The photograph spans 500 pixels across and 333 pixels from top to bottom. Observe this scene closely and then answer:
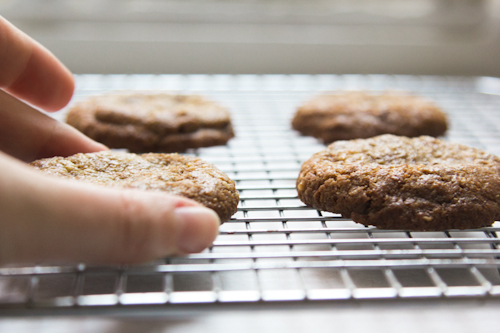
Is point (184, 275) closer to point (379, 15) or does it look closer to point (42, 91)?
point (42, 91)

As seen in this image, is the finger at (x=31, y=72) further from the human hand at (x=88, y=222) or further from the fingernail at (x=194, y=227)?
the fingernail at (x=194, y=227)

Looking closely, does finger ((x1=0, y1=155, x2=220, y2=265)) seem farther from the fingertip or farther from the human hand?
the fingertip

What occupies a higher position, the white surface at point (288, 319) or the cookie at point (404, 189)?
the cookie at point (404, 189)

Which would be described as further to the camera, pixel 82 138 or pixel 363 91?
pixel 363 91

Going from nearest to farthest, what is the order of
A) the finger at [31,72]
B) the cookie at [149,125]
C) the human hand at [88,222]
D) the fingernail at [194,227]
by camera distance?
the human hand at [88,222] → the fingernail at [194,227] → the finger at [31,72] → the cookie at [149,125]

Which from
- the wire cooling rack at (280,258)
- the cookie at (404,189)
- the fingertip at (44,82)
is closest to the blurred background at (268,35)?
the wire cooling rack at (280,258)

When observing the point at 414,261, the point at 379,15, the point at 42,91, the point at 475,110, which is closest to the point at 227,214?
the point at 414,261

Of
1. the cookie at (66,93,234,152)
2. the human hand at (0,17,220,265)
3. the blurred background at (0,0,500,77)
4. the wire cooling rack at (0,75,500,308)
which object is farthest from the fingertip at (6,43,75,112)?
the blurred background at (0,0,500,77)

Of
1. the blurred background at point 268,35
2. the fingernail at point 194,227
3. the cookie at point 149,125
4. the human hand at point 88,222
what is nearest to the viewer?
the human hand at point 88,222
